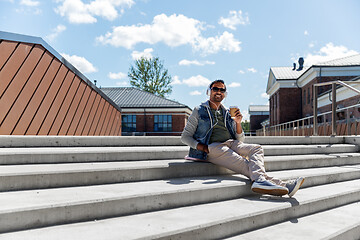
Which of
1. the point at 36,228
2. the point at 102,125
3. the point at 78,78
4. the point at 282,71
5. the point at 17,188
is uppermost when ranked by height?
the point at 282,71

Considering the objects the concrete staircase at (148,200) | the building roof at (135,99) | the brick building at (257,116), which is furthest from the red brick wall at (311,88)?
the concrete staircase at (148,200)

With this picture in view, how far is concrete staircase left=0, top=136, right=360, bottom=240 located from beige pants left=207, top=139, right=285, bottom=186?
0.13m

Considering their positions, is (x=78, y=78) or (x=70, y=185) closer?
(x=70, y=185)

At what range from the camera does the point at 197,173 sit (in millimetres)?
3637

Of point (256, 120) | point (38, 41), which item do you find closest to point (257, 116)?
point (256, 120)

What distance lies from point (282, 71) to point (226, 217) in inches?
1355

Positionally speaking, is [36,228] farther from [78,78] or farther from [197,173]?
[78,78]

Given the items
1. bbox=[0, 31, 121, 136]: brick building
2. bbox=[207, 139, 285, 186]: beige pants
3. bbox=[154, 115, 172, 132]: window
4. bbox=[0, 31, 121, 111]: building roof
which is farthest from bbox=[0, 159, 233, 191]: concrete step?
bbox=[154, 115, 172, 132]: window

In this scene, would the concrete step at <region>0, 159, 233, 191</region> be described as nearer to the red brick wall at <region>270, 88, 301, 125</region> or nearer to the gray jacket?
the gray jacket

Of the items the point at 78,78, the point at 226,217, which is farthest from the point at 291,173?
the point at 78,78

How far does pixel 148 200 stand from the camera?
2629mm

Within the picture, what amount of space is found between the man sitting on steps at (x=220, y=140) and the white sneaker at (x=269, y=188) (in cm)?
6

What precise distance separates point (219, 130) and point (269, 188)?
43.6 inches

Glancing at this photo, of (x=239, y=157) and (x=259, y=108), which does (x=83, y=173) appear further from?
(x=259, y=108)
